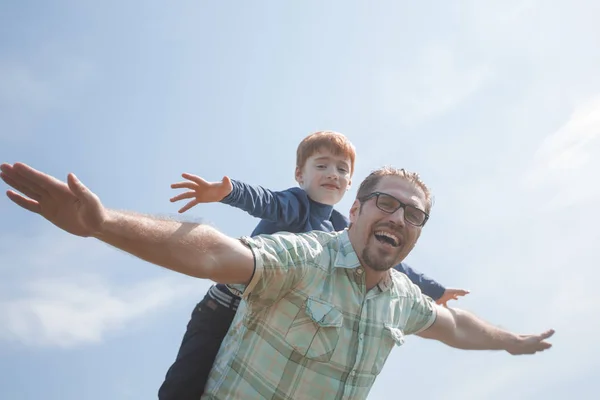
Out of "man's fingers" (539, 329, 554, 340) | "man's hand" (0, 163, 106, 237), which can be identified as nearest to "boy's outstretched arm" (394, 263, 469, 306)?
"man's fingers" (539, 329, 554, 340)

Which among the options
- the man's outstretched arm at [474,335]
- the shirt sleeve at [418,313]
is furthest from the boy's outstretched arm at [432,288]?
the shirt sleeve at [418,313]

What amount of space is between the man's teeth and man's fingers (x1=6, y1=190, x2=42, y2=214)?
2.78 m

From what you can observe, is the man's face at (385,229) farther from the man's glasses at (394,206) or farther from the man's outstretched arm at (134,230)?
the man's outstretched arm at (134,230)

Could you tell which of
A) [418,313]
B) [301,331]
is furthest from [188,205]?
[418,313]

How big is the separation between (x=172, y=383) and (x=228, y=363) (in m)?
0.63

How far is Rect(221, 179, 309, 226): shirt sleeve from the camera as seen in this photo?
5.12 metres

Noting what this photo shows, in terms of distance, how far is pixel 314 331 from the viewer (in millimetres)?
4117

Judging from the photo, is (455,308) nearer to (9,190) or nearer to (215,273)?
(215,273)

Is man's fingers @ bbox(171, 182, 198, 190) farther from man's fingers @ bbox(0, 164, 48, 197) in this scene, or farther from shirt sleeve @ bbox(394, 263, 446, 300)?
shirt sleeve @ bbox(394, 263, 446, 300)

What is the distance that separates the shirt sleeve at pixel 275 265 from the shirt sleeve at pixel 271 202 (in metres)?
1.03

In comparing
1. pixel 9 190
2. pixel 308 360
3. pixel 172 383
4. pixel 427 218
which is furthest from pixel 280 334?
pixel 9 190

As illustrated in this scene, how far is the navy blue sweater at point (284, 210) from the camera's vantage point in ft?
17.0

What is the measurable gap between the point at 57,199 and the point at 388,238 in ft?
9.11

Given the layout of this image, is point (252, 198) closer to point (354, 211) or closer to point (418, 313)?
point (354, 211)
